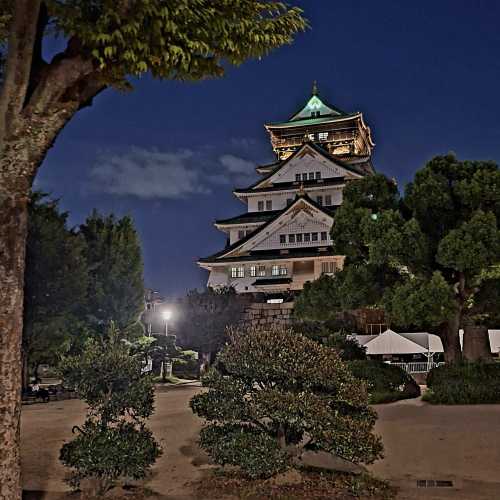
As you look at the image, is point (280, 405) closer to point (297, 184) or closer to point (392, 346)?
point (392, 346)

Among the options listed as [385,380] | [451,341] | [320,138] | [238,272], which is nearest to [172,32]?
[385,380]

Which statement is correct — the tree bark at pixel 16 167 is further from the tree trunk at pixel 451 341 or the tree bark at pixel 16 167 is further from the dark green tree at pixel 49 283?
the dark green tree at pixel 49 283

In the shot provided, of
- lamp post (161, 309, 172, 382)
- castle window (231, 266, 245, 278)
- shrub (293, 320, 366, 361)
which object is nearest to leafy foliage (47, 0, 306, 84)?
→ shrub (293, 320, 366, 361)

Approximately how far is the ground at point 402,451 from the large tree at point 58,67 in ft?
9.78

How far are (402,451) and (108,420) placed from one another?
5.63 metres

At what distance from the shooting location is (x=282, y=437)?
28.5ft

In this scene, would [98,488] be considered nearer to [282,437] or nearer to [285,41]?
[282,437]

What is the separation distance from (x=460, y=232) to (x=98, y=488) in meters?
14.6

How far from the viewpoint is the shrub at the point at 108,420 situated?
25.5ft

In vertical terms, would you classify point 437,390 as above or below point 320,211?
below

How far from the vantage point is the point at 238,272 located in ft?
154

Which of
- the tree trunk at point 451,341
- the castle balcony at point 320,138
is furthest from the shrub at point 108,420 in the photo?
the castle balcony at point 320,138

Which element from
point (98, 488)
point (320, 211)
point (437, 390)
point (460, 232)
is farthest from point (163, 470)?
point (320, 211)

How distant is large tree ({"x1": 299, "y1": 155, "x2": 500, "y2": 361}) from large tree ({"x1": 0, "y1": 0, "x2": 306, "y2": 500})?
13749 mm
